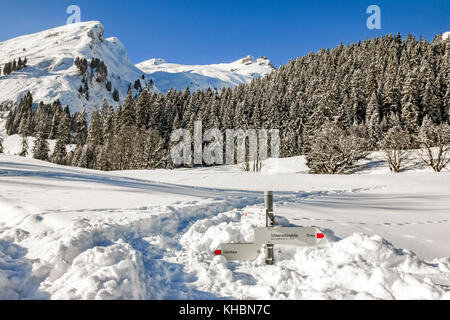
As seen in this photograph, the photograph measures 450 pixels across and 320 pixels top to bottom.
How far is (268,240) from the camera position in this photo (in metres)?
4.18

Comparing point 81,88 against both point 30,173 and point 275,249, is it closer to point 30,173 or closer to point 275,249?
point 30,173

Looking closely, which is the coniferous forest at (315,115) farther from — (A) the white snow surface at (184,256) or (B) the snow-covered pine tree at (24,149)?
(A) the white snow surface at (184,256)

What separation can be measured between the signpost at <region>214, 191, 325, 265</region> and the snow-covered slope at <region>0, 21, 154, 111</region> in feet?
485

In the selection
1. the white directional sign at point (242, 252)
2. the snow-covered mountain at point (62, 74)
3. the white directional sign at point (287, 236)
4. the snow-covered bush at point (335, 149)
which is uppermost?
the snow-covered mountain at point (62, 74)

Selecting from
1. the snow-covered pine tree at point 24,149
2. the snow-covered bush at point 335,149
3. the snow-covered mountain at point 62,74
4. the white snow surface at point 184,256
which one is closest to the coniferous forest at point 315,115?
the snow-covered bush at point 335,149

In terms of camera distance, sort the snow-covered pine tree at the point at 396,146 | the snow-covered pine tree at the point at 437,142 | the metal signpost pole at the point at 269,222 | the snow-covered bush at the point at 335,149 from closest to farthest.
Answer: the metal signpost pole at the point at 269,222 → the snow-covered pine tree at the point at 437,142 → the snow-covered bush at the point at 335,149 → the snow-covered pine tree at the point at 396,146

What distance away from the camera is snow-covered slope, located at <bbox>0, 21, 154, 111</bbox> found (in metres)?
128

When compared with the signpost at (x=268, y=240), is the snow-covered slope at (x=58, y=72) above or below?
above

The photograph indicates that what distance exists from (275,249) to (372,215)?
16.3 ft

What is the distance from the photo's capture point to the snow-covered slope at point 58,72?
128m

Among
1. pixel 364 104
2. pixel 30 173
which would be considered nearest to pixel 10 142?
pixel 30 173

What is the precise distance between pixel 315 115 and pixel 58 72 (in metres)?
162

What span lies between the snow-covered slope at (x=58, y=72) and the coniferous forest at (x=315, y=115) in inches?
1897

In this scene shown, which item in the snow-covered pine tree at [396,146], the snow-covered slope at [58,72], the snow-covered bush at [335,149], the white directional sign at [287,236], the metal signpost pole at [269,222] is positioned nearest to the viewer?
the white directional sign at [287,236]
